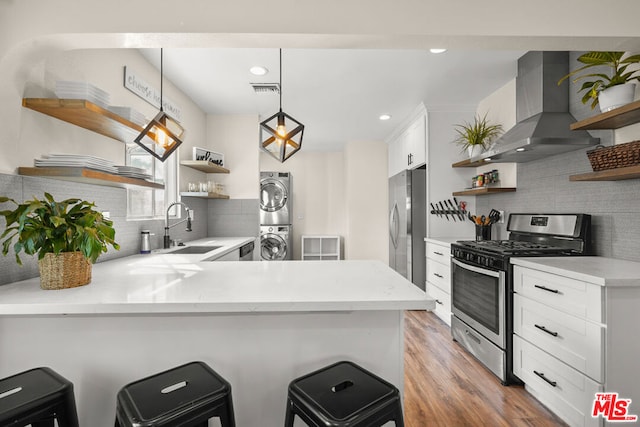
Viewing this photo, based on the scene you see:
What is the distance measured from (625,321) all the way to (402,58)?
2.36 meters

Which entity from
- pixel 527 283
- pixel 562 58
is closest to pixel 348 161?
pixel 562 58

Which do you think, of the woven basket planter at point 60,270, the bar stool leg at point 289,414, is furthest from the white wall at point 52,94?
the bar stool leg at point 289,414

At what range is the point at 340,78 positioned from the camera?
10.3 ft

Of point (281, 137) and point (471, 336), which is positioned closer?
point (281, 137)

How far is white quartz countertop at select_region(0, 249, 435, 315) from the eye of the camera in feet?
3.69

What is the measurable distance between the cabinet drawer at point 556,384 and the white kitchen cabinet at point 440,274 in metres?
1.11

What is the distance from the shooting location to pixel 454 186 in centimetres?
377

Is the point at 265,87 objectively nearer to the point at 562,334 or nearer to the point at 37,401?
the point at 37,401

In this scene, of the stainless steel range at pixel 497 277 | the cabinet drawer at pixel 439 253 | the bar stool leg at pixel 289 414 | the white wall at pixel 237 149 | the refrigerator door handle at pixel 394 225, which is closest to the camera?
the bar stool leg at pixel 289 414

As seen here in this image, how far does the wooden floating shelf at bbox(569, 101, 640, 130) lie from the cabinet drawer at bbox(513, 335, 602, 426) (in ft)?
4.67

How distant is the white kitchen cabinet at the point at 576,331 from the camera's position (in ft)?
4.98

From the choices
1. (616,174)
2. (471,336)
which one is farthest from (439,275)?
(616,174)

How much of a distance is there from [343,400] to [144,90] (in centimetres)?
279

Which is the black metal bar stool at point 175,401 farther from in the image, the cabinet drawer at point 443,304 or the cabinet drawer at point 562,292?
the cabinet drawer at point 443,304
